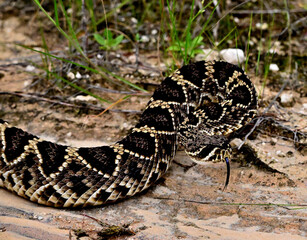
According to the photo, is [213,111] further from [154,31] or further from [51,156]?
[154,31]

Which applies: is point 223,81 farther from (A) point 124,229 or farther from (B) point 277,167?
(A) point 124,229

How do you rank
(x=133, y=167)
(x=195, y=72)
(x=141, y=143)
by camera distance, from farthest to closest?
(x=195, y=72) < (x=141, y=143) < (x=133, y=167)

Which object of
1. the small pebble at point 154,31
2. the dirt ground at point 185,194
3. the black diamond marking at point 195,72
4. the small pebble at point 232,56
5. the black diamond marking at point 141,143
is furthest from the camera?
the small pebble at point 154,31

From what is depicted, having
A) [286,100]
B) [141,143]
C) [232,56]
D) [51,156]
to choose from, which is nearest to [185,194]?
[141,143]

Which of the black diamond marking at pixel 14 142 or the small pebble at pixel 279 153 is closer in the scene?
the black diamond marking at pixel 14 142

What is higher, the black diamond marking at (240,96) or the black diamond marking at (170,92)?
the black diamond marking at (170,92)

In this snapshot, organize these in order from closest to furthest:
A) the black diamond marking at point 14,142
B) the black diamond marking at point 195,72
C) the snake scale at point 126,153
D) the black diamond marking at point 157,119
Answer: the snake scale at point 126,153, the black diamond marking at point 14,142, the black diamond marking at point 157,119, the black diamond marking at point 195,72

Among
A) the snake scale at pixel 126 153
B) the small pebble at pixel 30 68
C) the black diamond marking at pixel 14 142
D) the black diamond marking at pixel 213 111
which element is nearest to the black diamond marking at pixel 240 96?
the snake scale at pixel 126 153

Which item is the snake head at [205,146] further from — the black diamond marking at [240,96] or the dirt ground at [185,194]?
the black diamond marking at [240,96]
